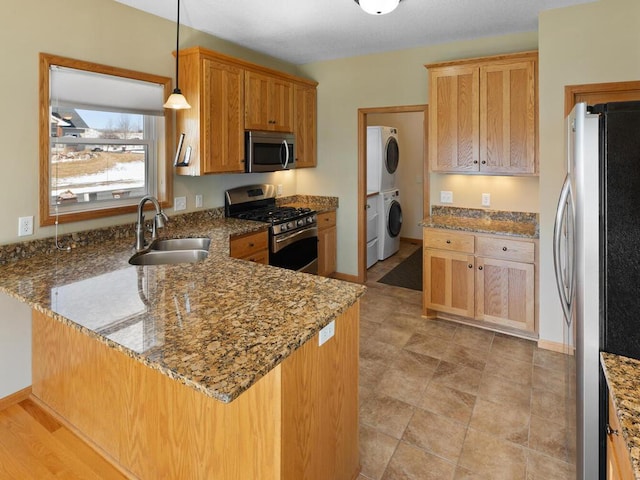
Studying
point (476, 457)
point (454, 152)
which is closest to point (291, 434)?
point (476, 457)

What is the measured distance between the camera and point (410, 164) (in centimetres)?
702

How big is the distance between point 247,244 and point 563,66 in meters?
2.88

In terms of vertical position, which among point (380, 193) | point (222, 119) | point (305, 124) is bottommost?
point (380, 193)

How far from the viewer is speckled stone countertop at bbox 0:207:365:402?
1188mm

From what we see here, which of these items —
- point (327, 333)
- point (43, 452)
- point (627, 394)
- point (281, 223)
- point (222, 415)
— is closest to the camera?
point (627, 394)

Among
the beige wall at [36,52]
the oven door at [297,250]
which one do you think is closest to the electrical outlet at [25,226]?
the beige wall at [36,52]

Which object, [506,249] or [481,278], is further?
[481,278]

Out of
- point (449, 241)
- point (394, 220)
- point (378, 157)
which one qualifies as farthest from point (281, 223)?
point (394, 220)

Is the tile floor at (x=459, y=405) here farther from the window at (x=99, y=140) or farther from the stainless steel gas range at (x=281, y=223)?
the window at (x=99, y=140)

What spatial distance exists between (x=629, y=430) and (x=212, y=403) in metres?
1.27

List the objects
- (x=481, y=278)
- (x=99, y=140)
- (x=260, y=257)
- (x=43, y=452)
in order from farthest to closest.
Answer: (x=260, y=257), (x=481, y=278), (x=99, y=140), (x=43, y=452)

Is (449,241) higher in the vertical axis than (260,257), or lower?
higher

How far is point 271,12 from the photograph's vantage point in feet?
10.4

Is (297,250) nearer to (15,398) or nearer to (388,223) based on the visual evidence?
(388,223)
